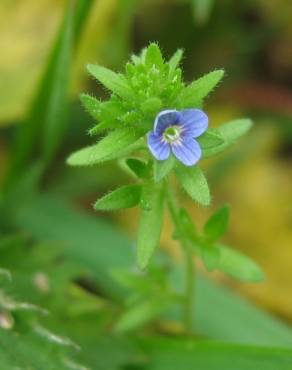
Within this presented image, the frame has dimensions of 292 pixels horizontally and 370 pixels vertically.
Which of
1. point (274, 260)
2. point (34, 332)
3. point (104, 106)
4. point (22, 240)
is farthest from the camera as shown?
point (274, 260)

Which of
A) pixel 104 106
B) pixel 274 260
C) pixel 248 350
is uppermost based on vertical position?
pixel 274 260

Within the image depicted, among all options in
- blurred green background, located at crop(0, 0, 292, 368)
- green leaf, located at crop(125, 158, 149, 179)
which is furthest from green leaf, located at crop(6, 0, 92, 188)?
green leaf, located at crop(125, 158, 149, 179)

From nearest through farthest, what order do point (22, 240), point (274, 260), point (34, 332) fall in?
point (34, 332), point (22, 240), point (274, 260)

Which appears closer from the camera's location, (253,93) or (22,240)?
(22,240)

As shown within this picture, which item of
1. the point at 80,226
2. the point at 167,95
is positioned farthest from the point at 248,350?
the point at 80,226

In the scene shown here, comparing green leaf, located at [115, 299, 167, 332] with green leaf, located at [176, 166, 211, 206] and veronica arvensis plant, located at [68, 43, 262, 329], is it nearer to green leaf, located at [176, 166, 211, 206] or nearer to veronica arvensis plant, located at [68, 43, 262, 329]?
veronica arvensis plant, located at [68, 43, 262, 329]

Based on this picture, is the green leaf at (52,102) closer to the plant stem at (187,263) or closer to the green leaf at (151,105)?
the plant stem at (187,263)

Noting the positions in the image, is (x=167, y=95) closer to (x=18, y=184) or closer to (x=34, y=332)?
(x=34, y=332)
